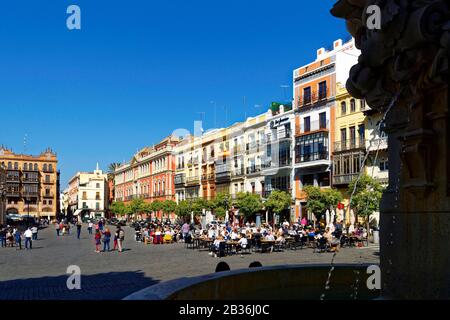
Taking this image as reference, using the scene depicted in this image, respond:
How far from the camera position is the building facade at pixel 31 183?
4685 inches

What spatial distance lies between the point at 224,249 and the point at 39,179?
11203cm

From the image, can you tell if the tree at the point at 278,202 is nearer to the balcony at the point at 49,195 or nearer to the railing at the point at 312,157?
the railing at the point at 312,157

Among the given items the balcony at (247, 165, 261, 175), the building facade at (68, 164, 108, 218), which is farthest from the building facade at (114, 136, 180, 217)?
the balcony at (247, 165, 261, 175)

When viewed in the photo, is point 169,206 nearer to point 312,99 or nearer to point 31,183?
point 312,99

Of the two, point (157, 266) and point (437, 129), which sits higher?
point (437, 129)

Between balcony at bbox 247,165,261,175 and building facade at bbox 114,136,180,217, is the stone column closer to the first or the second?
balcony at bbox 247,165,261,175

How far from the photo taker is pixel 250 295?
22.1 feet

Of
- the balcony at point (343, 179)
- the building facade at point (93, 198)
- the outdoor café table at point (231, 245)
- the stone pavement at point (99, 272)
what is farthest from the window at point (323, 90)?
the building facade at point (93, 198)

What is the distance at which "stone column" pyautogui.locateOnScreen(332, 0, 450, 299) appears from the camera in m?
5.02

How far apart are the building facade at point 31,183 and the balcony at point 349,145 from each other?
93.4m

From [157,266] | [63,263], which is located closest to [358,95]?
[157,266]

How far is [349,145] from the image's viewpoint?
1703 inches
